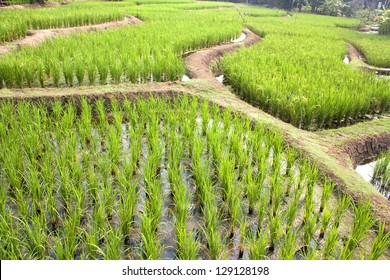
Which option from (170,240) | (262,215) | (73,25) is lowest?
(170,240)

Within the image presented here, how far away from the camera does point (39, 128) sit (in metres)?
3.52

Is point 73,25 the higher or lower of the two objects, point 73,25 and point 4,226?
the higher

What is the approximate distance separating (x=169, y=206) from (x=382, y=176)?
2494mm

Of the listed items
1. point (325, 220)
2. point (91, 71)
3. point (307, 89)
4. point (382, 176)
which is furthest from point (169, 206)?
point (91, 71)

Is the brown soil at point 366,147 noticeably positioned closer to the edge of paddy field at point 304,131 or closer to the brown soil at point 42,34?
the edge of paddy field at point 304,131

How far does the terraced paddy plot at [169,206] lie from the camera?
209cm

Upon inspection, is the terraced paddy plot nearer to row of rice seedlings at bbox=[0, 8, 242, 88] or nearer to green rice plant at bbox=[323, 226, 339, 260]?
green rice plant at bbox=[323, 226, 339, 260]

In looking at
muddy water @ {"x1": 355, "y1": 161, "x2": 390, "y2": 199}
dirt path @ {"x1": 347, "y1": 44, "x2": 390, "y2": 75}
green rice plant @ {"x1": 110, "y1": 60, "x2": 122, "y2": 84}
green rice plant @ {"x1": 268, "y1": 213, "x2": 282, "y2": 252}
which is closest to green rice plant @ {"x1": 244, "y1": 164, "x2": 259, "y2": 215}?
green rice plant @ {"x1": 268, "y1": 213, "x2": 282, "y2": 252}

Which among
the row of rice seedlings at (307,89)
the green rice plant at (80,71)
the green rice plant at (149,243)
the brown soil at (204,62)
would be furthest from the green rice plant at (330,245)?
the green rice plant at (80,71)

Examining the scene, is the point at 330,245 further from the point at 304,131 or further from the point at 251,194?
the point at 304,131

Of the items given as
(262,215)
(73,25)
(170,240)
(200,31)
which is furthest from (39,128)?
(73,25)

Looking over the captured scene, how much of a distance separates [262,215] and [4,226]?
186 centimetres
